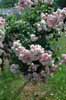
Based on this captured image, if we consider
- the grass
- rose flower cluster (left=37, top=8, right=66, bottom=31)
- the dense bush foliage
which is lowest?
the grass

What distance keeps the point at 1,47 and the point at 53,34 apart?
76 centimetres

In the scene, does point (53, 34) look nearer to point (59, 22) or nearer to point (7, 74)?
point (59, 22)

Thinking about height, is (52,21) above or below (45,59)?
above

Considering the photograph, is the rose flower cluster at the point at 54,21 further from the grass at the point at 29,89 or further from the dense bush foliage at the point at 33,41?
the grass at the point at 29,89

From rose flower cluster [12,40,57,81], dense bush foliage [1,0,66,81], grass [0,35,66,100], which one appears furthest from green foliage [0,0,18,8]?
rose flower cluster [12,40,57,81]

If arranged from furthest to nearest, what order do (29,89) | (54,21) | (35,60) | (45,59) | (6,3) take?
1. (6,3)
2. (29,89)
3. (54,21)
4. (35,60)
5. (45,59)

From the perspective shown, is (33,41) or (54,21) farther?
(33,41)

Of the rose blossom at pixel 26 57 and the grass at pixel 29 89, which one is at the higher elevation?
the rose blossom at pixel 26 57

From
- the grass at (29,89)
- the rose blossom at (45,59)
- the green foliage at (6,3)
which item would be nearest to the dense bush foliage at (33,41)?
the rose blossom at (45,59)

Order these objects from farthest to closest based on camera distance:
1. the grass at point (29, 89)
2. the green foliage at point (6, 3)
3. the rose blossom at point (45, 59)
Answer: the green foliage at point (6, 3) → the grass at point (29, 89) → the rose blossom at point (45, 59)

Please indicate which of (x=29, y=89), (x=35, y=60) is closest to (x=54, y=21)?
(x=35, y=60)

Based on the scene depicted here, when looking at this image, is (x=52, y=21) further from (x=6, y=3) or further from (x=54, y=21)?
(x=6, y=3)

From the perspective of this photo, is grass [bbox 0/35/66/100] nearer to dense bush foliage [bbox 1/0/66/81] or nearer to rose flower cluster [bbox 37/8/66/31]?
dense bush foliage [bbox 1/0/66/81]

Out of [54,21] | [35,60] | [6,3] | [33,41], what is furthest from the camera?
[6,3]
